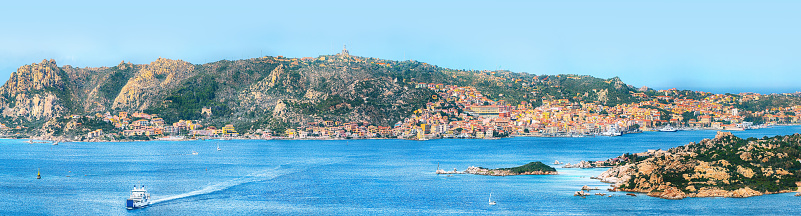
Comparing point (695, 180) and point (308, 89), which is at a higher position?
point (308, 89)

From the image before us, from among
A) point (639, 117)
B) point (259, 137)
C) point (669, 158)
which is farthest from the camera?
point (639, 117)

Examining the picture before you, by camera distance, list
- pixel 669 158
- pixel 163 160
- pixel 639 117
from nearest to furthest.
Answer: pixel 669 158 → pixel 163 160 → pixel 639 117

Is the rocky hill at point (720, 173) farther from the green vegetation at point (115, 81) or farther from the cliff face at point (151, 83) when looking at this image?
the green vegetation at point (115, 81)

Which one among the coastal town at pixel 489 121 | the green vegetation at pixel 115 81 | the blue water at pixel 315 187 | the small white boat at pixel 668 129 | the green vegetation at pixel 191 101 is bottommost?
the blue water at pixel 315 187

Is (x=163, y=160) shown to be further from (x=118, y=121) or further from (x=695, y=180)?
(x=118, y=121)

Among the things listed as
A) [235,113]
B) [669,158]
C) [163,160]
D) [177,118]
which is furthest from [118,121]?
[669,158]

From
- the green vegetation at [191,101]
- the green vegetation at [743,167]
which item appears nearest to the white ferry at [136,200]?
the green vegetation at [743,167]

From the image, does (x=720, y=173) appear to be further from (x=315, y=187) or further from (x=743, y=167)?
(x=315, y=187)
